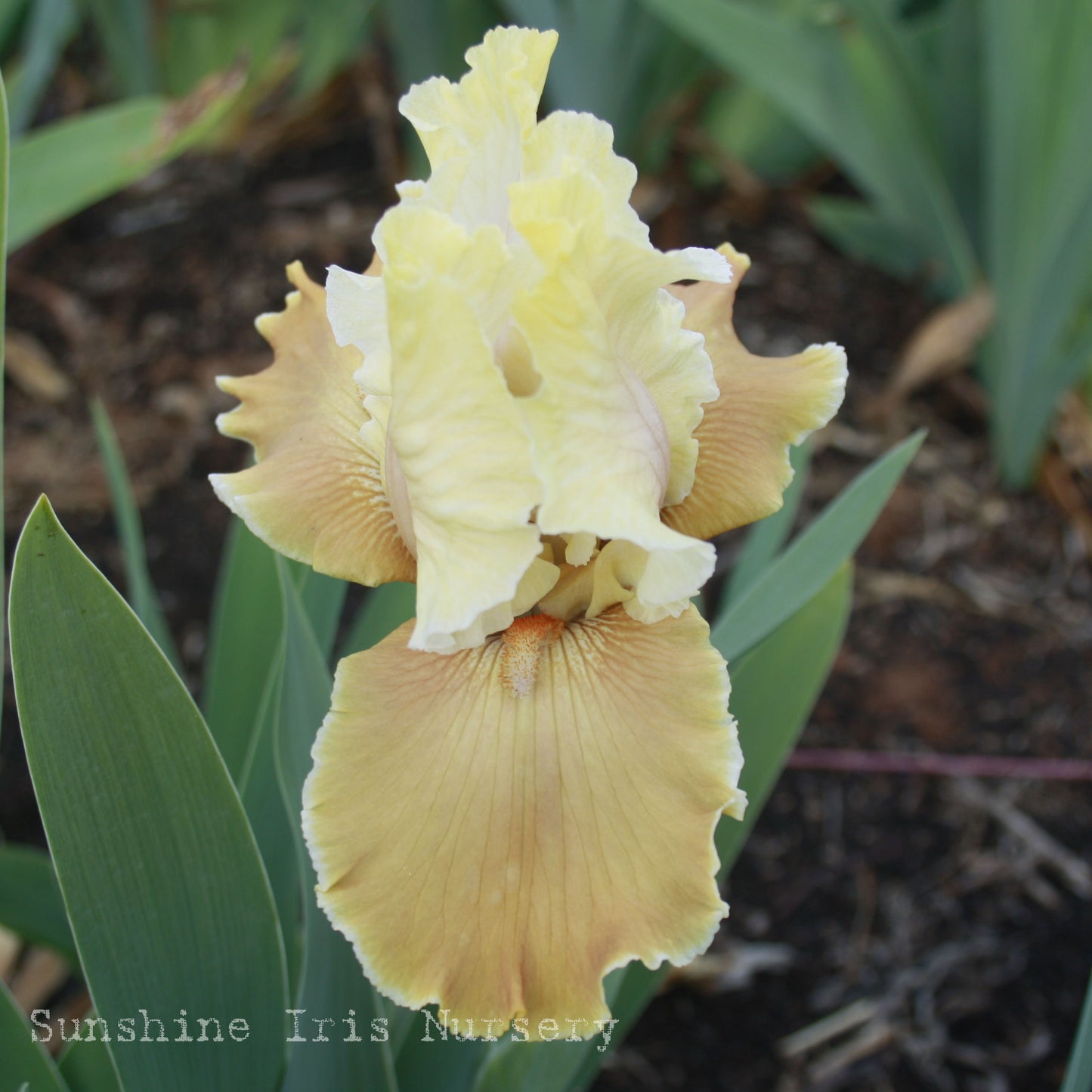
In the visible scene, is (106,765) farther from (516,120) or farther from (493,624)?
(516,120)

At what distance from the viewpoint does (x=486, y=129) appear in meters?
0.60

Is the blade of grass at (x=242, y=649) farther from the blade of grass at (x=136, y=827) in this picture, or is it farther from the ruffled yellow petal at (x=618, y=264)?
the ruffled yellow petal at (x=618, y=264)

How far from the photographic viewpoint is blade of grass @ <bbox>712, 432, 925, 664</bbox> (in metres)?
0.75

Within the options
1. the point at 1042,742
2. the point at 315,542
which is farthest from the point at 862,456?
the point at 315,542

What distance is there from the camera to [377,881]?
1.83 feet

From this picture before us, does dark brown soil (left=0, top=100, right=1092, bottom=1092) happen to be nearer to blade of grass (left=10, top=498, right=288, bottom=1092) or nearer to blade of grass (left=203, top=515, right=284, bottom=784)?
blade of grass (left=203, top=515, right=284, bottom=784)

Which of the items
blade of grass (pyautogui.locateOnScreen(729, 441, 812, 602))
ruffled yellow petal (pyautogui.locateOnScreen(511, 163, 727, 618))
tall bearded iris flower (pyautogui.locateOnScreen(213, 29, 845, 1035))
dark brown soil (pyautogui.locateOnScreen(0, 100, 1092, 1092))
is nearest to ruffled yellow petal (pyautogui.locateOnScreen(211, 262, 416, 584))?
tall bearded iris flower (pyautogui.locateOnScreen(213, 29, 845, 1035))

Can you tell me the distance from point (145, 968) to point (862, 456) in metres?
1.48

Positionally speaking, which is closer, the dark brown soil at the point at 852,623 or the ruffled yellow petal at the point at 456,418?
the ruffled yellow petal at the point at 456,418

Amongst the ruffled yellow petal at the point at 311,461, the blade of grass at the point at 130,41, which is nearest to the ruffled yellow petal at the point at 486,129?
the ruffled yellow petal at the point at 311,461

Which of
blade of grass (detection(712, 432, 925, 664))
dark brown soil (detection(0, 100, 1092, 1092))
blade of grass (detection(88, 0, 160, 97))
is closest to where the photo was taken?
blade of grass (detection(712, 432, 925, 664))

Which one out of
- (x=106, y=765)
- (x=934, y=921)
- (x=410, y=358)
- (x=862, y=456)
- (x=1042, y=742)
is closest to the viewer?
(x=410, y=358)

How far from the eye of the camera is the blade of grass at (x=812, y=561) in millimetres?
752

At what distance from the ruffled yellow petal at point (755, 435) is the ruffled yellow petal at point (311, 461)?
20 centimetres
